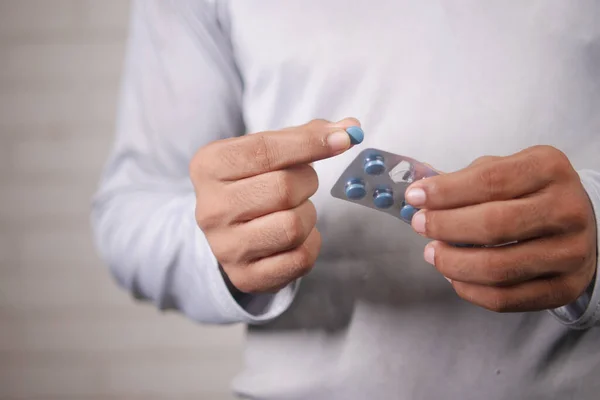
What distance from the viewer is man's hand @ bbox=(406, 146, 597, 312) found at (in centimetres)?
32

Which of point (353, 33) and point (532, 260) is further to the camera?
point (353, 33)

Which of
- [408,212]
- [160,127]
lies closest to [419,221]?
[408,212]

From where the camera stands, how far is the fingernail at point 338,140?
0.34 meters

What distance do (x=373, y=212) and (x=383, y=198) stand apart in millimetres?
98

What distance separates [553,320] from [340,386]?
180 mm

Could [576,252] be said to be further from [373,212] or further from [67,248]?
[67,248]

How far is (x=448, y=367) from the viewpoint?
Answer: 45 cm

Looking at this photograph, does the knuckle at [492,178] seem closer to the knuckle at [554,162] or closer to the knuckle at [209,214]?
the knuckle at [554,162]

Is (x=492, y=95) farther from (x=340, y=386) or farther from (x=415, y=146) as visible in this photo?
(x=340, y=386)

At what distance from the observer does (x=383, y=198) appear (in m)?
0.35

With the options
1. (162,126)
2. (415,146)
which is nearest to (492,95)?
(415,146)

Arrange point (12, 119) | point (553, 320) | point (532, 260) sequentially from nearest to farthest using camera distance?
1. point (532, 260)
2. point (553, 320)
3. point (12, 119)

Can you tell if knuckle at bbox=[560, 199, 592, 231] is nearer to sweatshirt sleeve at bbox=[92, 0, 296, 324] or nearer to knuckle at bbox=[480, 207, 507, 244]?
knuckle at bbox=[480, 207, 507, 244]

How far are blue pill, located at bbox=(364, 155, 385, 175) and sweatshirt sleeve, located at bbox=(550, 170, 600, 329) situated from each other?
0.45ft
